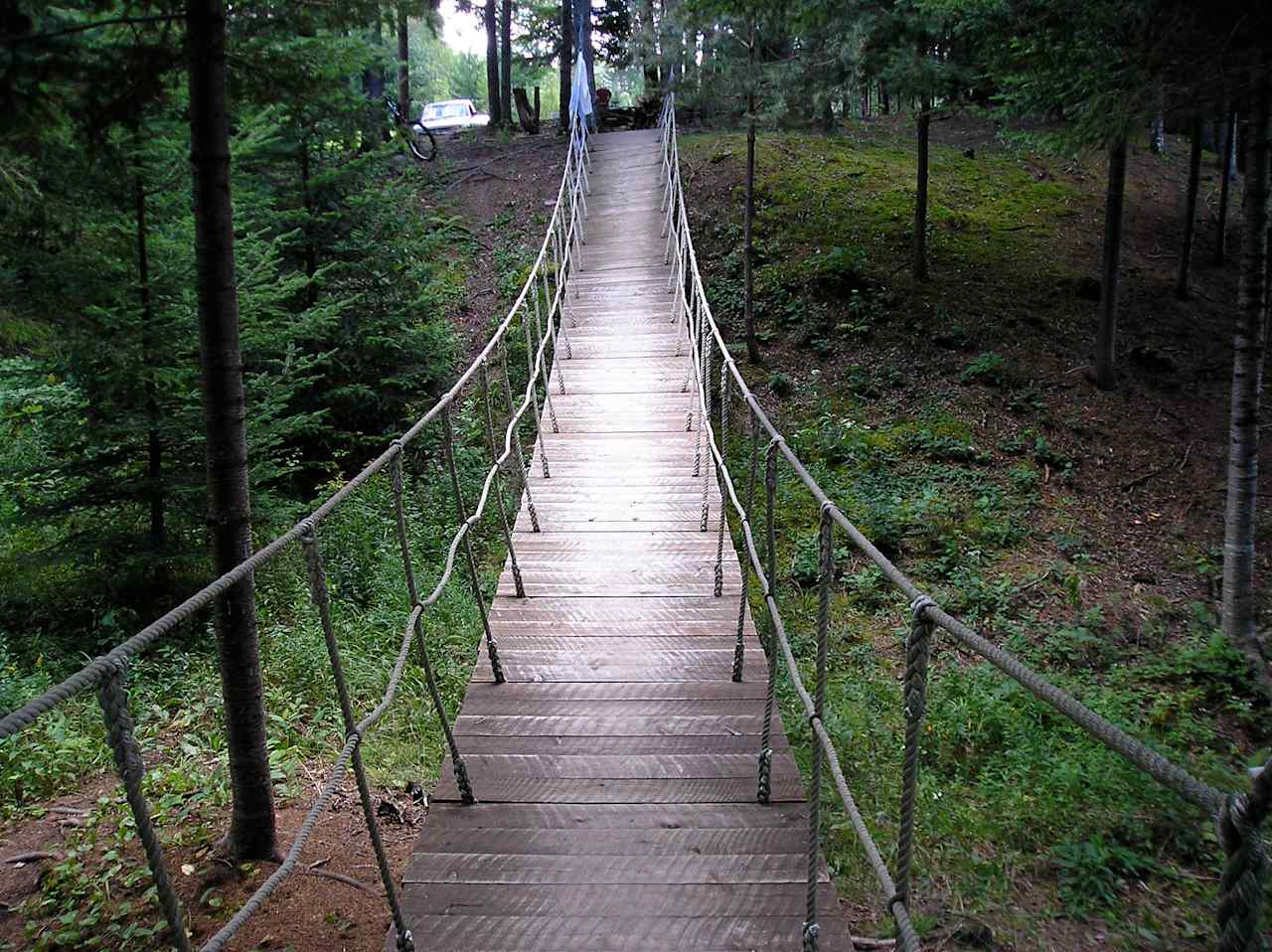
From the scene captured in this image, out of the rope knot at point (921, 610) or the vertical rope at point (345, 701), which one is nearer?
the rope knot at point (921, 610)

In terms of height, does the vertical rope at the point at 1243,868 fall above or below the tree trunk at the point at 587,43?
below

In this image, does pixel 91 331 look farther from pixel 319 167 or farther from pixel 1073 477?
pixel 1073 477

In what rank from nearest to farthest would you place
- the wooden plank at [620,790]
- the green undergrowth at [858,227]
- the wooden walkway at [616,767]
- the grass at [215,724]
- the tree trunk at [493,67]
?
the wooden walkway at [616,767] < the wooden plank at [620,790] < the grass at [215,724] < the green undergrowth at [858,227] < the tree trunk at [493,67]

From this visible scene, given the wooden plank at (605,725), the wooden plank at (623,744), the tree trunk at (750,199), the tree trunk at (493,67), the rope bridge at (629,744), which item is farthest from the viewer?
the tree trunk at (493,67)

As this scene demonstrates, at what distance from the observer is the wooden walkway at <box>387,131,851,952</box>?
98.4 inches

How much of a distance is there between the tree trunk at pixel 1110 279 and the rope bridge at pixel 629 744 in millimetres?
6223

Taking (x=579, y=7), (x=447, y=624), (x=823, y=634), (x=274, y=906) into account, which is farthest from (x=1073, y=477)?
(x=579, y=7)

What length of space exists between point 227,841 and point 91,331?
361 cm

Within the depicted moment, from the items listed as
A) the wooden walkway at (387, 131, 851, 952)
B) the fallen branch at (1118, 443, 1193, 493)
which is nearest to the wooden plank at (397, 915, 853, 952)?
the wooden walkway at (387, 131, 851, 952)

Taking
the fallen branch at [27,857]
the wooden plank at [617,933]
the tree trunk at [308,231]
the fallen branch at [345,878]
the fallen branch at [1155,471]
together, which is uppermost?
the tree trunk at [308,231]

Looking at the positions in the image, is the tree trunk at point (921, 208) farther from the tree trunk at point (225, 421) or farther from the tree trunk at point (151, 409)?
the tree trunk at point (225, 421)

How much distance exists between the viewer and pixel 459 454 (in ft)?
28.9

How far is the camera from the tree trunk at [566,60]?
18.6 meters

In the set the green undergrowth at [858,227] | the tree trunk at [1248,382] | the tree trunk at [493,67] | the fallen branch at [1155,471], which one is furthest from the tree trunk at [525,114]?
the tree trunk at [1248,382]
